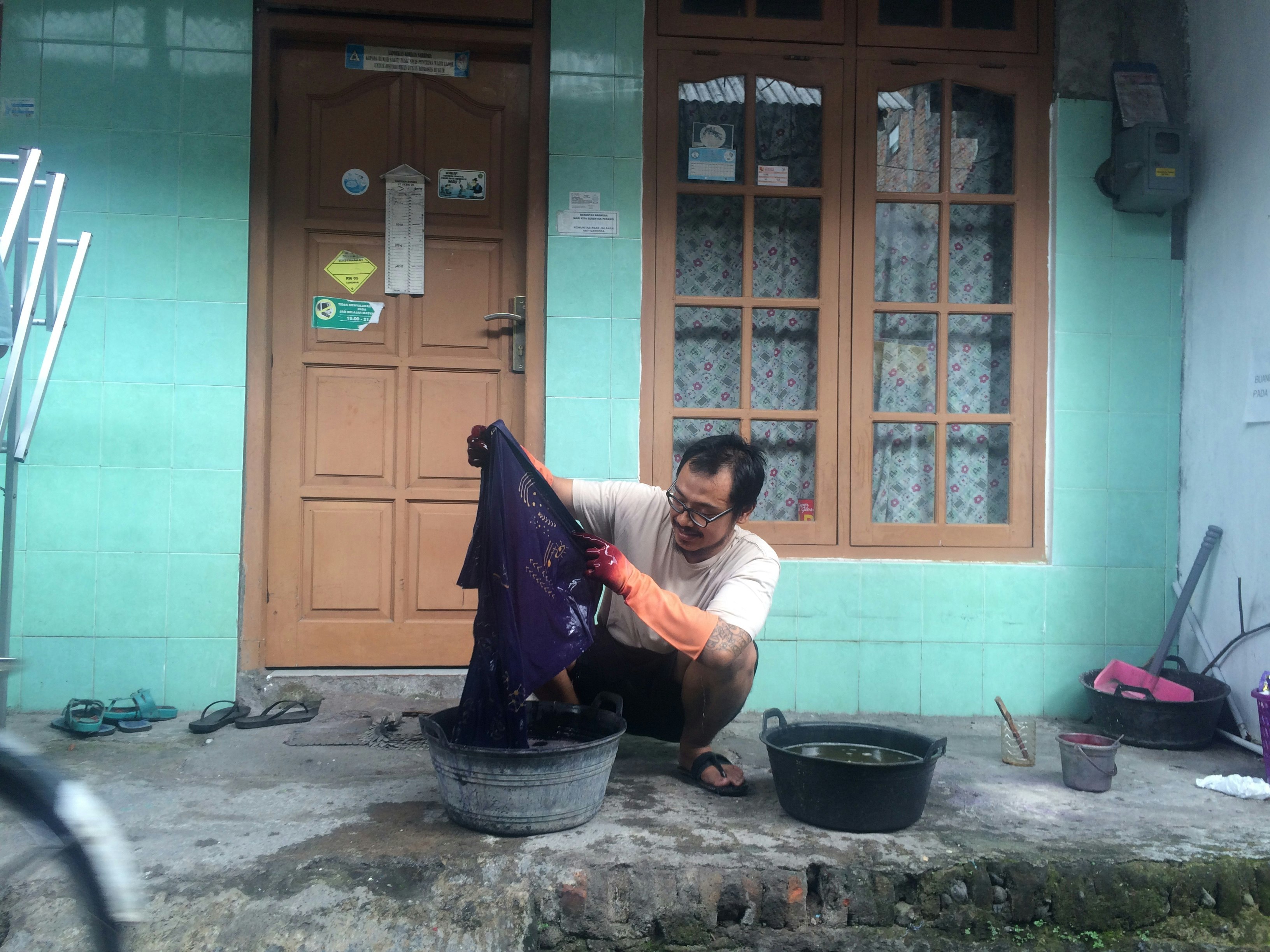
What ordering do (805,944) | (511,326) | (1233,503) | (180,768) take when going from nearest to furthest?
(805,944) < (180,768) < (1233,503) < (511,326)

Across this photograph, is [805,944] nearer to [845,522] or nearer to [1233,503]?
[845,522]

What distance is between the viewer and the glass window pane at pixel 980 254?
3883mm

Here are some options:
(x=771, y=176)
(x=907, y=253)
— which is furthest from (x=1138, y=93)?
(x=771, y=176)

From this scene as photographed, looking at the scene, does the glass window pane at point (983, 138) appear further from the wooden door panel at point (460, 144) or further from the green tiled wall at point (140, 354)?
the green tiled wall at point (140, 354)

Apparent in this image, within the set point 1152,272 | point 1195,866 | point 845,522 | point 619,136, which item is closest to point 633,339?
point 619,136

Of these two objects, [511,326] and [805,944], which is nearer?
[805,944]

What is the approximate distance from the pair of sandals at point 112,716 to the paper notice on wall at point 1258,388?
4.03 metres

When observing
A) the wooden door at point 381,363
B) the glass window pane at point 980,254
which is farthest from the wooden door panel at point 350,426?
the glass window pane at point 980,254

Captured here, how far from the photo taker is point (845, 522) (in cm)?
379

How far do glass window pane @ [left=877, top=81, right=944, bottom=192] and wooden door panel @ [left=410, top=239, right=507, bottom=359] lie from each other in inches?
64.0

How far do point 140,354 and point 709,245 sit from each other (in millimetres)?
2208

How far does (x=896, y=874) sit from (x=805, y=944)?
275 mm

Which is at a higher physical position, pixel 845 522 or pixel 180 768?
pixel 845 522

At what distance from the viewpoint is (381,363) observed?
371cm
